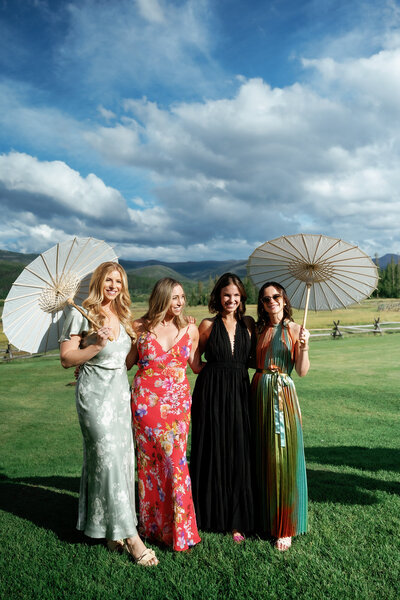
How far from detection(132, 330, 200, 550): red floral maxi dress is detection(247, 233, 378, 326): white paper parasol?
5.73 feet

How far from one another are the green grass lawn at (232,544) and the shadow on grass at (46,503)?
12 mm

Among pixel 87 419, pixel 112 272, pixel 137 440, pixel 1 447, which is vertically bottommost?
pixel 1 447

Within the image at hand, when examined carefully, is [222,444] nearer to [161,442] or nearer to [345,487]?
[161,442]

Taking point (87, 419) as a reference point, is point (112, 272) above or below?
above

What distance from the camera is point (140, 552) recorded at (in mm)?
3963

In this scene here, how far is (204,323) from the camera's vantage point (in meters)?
4.55

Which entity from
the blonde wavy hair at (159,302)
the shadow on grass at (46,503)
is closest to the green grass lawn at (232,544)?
the shadow on grass at (46,503)

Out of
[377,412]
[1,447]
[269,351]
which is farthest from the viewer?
[377,412]

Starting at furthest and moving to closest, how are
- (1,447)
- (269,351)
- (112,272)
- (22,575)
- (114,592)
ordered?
(1,447), (269,351), (112,272), (22,575), (114,592)

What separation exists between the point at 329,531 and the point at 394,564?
72 cm

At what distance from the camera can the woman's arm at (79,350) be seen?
3.78 meters

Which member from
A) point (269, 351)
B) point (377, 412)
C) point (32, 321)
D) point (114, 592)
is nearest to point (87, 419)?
point (32, 321)

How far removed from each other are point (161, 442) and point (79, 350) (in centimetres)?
116

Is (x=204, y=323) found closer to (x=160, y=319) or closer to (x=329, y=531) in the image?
(x=160, y=319)
